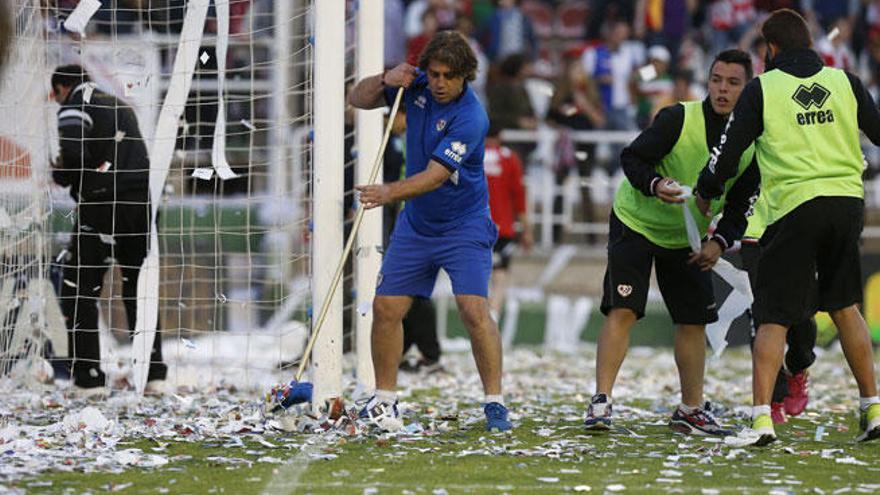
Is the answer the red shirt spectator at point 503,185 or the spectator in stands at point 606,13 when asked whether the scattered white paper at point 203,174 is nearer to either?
the red shirt spectator at point 503,185

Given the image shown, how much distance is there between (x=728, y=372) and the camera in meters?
13.2

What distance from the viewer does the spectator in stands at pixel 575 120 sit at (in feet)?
58.1

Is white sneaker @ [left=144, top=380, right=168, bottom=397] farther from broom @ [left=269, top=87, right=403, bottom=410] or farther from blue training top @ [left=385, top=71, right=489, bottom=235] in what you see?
blue training top @ [left=385, top=71, right=489, bottom=235]

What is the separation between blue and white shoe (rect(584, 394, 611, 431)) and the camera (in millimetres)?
8211

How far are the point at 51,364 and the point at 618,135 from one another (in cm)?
806

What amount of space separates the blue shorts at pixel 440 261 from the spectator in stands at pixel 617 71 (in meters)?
10.5

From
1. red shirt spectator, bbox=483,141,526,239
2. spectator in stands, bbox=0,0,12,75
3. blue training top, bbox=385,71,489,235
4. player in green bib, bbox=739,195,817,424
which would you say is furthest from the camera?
red shirt spectator, bbox=483,141,526,239

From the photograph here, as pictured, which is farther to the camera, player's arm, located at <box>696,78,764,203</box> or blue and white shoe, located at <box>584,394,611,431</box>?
blue and white shoe, located at <box>584,394,611,431</box>

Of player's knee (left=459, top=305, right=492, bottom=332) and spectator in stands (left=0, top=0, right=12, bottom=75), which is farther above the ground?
spectator in stands (left=0, top=0, right=12, bottom=75)

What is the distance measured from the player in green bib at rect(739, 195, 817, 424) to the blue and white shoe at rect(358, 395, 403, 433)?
206 centimetres

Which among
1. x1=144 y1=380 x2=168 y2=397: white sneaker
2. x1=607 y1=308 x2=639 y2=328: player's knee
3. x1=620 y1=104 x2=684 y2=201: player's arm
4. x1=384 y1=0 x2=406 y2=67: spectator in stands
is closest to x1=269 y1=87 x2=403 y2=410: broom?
x1=620 y1=104 x2=684 y2=201: player's arm

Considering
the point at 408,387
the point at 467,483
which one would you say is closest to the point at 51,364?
the point at 408,387

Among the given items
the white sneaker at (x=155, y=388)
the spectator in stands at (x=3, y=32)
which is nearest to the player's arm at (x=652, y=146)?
the spectator in stands at (x=3, y=32)

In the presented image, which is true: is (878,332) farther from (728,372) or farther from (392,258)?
(392,258)
